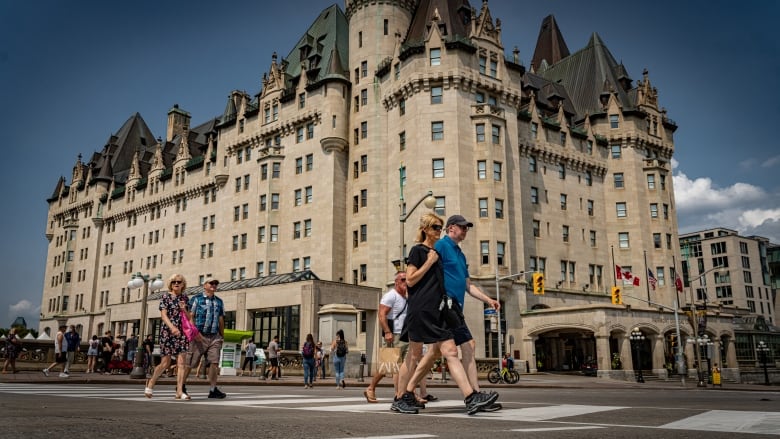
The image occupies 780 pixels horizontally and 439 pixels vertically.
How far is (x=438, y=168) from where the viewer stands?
44781 mm

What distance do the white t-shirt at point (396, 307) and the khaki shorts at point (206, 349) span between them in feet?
9.52

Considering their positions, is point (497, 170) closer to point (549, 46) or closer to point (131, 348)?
point (131, 348)

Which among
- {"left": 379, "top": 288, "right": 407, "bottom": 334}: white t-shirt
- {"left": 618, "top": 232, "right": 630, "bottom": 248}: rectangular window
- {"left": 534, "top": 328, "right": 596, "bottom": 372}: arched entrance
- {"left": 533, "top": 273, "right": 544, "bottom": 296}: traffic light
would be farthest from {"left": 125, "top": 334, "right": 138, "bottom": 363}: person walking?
{"left": 618, "top": 232, "right": 630, "bottom": 248}: rectangular window

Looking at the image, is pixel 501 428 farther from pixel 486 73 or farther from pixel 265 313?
pixel 486 73

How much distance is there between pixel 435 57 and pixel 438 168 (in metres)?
8.88

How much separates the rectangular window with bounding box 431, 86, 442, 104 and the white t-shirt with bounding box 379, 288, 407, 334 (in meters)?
38.3

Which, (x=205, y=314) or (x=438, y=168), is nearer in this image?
(x=205, y=314)

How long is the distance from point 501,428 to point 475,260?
39.0 metres

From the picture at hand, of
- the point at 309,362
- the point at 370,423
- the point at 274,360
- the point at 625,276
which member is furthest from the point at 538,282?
the point at 370,423

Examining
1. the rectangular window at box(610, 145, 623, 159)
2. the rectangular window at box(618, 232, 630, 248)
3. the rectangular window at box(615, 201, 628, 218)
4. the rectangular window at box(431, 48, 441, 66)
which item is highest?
the rectangular window at box(431, 48, 441, 66)

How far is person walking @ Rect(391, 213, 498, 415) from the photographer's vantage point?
6.44m

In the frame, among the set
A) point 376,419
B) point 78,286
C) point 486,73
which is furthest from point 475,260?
point 78,286

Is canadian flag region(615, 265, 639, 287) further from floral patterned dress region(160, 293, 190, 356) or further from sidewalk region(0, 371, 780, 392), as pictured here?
floral patterned dress region(160, 293, 190, 356)

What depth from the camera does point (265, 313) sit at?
44.9 m
